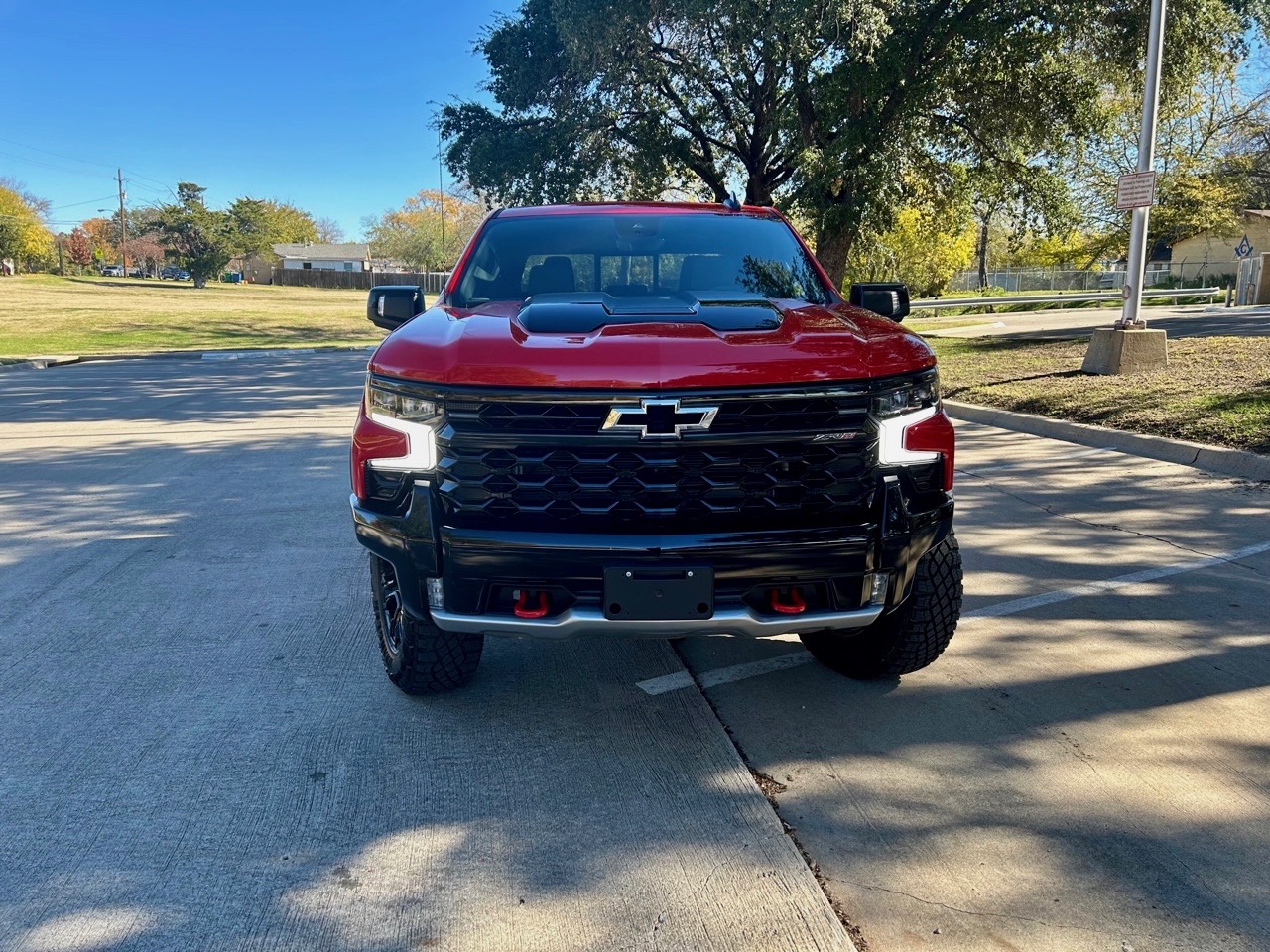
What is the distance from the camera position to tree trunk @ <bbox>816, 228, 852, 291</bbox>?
15655 mm

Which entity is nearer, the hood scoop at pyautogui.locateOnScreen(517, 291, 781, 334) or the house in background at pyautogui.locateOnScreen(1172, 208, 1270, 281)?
the hood scoop at pyautogui.locateOnScreen(517, 291, 781, 334)

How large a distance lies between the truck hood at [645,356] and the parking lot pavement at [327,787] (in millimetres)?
1302

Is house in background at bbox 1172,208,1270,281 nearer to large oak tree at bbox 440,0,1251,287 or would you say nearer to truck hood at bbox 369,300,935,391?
large oak tree at bbox 440,0,1251,287

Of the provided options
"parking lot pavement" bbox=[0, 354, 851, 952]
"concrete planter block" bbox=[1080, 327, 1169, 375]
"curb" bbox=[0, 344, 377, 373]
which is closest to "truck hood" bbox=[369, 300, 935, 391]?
"parking lot pavement" bbox=[0, 354, 851, 952]

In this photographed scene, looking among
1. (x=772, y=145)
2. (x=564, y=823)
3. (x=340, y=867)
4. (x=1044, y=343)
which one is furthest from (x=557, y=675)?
(x=772, y=145)

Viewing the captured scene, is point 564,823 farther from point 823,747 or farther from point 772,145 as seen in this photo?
point 772,145

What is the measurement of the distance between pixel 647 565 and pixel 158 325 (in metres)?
34.0

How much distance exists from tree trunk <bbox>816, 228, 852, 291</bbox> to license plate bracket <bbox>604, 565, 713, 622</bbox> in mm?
13407

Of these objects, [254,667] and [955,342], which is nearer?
[254,667]

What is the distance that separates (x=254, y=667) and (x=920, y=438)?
9.31 ft

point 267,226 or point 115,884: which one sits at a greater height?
point 267,226

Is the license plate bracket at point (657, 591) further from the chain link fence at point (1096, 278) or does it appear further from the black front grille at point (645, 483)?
the chain link fence at point (1096, 278)

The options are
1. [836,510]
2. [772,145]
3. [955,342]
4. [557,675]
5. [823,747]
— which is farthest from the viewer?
[955,342]

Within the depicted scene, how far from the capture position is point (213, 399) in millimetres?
13609
